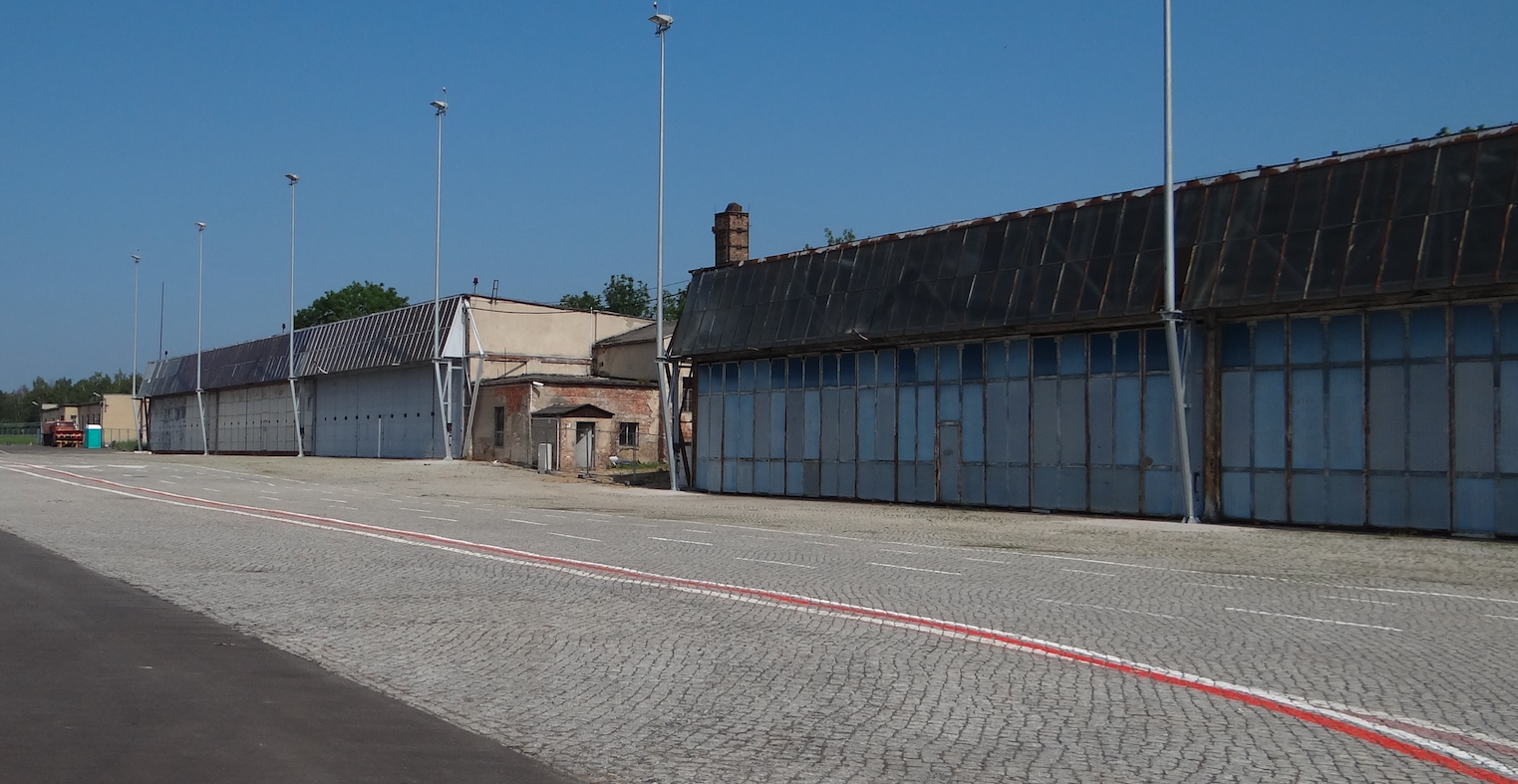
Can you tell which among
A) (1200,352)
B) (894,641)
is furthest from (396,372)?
(894,641)

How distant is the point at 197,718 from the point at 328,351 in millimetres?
66158

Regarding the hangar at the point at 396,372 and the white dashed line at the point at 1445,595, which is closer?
the white dashed line at the point at 1445,595

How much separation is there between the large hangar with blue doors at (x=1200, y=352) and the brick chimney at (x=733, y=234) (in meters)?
8.10

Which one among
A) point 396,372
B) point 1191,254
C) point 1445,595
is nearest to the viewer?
point 1445,595

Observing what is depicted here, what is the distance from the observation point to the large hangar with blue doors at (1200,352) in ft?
73.0

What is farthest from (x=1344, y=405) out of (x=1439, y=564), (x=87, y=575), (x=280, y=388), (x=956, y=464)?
(x=280, y=388)

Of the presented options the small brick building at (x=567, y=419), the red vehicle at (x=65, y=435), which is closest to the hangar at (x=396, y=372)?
the small brick building at (x=567, y=419)

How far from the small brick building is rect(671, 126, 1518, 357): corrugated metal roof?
51.4 ft

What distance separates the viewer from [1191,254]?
26.1 metres

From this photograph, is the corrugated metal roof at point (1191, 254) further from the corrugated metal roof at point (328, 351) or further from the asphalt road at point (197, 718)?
the corrugated metal roof at point (328, 351)

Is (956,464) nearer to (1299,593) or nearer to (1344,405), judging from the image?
(1344,405)

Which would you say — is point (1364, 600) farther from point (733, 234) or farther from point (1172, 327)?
point (733, 234)

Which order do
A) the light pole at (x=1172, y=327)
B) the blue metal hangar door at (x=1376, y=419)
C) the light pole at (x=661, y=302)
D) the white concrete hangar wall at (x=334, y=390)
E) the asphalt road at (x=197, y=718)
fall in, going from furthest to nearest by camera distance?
1. the white concrete hangar wall at (x=334, y=390)
2. the light pole at (x=661, y=302)
3. the light pole at (x=1172, y=327)
4. the blue metal hangar door at (x=1376, y=419)
5. the asphalt road at (x=197, y=718)

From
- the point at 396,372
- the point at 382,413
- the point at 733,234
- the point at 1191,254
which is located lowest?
the point at 382,413
